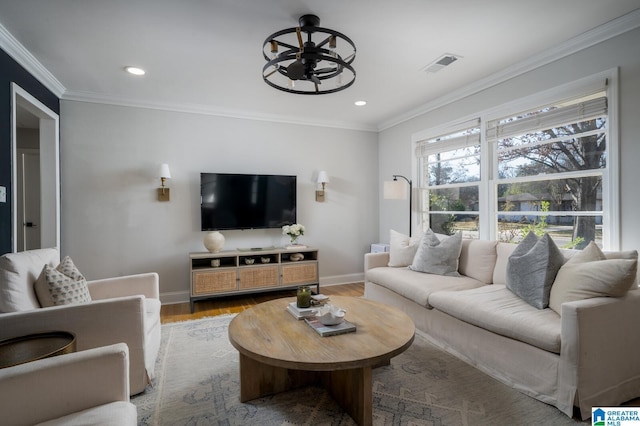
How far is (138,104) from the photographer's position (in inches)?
152

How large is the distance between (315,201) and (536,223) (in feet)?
9.11

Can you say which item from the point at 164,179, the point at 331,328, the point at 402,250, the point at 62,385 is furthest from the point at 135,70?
the point at 402,250

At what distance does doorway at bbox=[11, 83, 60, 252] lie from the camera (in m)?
2.69

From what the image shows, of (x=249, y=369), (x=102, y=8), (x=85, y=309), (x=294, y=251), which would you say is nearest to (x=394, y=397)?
(x=249, y=369)

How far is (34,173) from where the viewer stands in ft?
15.9

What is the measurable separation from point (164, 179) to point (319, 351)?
3203mm

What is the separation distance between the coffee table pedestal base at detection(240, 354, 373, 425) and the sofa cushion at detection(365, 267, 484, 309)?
45.5 inches

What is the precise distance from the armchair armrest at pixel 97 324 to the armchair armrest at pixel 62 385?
57cm

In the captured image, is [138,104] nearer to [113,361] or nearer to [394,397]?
[113,361]

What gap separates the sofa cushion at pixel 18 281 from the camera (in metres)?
1.67

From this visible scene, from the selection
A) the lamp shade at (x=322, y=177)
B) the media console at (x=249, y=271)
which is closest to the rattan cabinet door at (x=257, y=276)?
the media console at (x=249, y=271)

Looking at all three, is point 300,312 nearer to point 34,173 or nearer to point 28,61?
point 28,61

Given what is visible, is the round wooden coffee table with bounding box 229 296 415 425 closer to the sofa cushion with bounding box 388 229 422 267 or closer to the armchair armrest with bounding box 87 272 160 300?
the armchair armrest with bounding box 87 272 160 300

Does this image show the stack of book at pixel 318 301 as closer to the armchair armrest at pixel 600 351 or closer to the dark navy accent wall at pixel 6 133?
the armchair armrest at pixel 600 351
